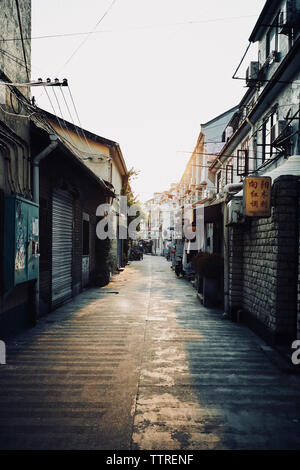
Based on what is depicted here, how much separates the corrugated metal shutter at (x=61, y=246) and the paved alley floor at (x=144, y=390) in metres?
1.97

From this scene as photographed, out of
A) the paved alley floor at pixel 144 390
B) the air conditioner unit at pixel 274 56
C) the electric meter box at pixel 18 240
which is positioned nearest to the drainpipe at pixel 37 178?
the paved alley floor at pixel 144 390

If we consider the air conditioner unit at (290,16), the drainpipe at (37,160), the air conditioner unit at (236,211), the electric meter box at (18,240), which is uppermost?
the air conditioner unit at (290,16)

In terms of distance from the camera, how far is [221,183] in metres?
22.3

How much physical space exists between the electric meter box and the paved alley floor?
131cm

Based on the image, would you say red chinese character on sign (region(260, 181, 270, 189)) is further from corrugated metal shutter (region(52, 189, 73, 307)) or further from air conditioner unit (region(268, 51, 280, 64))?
air conditioner unit (region(268, 51, 280, 64))

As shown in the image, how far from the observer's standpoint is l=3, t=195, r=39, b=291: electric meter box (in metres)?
5.92

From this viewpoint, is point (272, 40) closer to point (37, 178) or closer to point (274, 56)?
point (274, 56)

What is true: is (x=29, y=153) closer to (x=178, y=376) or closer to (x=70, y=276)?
(x=70, y=276)

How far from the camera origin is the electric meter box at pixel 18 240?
19.4 feet

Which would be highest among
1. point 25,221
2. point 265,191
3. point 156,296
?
point 265,191

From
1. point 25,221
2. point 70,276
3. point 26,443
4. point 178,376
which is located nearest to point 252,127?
point 70,276

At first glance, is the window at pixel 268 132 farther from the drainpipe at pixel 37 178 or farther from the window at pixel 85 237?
the drainpipe at pixel 37 178

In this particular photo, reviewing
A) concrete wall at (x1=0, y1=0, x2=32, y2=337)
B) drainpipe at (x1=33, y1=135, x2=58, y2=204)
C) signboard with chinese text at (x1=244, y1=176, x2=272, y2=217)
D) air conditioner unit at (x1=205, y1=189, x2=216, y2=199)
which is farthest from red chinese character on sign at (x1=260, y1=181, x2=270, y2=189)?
air conditioner unit at (x1=205, y1=189, x2=216, y2=199)

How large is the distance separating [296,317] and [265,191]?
242 cm
